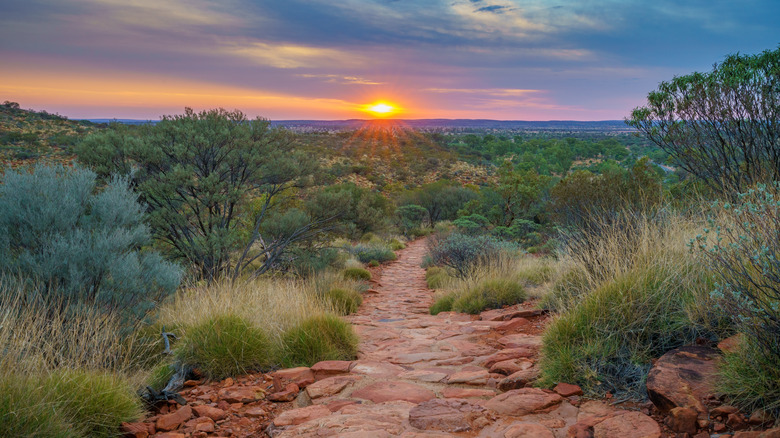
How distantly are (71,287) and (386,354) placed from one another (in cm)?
358

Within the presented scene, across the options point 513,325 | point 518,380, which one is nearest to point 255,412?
point 518,380

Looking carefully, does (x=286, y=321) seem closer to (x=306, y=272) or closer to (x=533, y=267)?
(x=533, y=267)

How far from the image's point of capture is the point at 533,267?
10805 mm

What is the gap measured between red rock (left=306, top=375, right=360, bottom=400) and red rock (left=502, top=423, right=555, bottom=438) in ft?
5.33

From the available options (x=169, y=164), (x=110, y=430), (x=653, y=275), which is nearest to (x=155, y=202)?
(x=169, y=164)

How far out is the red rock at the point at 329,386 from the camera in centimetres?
417

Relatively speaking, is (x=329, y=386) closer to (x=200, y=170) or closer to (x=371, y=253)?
(x=200, y=170)

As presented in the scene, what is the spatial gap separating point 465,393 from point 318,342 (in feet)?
5.87

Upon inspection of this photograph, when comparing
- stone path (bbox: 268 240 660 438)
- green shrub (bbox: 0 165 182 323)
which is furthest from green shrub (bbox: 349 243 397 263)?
green shrub (bbox: 0 165 182 323)

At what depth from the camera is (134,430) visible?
11.0 ft

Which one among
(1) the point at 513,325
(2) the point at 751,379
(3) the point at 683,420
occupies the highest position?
(2) the point at 751,379

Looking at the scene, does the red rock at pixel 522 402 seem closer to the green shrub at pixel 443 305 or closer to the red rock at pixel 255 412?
the red rock at pixel 255 412

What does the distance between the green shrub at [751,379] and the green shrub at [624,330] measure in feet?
2.09

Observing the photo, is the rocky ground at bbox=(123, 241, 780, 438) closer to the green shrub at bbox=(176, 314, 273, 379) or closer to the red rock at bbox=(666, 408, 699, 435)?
the red rock at bbox=(666, 408, 699, 435)
